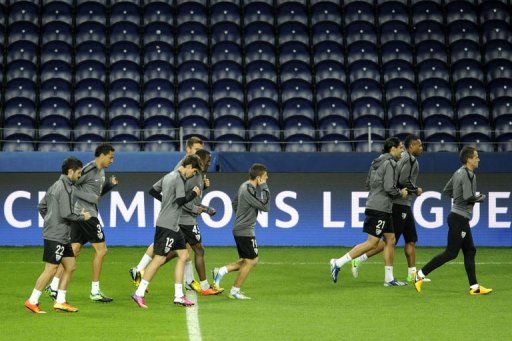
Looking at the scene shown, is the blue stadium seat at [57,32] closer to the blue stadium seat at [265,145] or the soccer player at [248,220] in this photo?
the blue stadium seat at [265,145]

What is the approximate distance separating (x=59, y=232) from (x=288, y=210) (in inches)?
355

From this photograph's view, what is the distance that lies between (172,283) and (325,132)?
339 inches

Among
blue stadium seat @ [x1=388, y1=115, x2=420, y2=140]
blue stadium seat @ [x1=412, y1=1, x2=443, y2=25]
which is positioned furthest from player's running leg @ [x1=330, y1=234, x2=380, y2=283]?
blue stadium seat @ [x1=412, y1=1, x2=443, y2=25]

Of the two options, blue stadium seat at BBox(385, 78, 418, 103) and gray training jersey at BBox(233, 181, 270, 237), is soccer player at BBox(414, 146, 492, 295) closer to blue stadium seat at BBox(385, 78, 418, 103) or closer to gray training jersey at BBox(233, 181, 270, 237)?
gray training jersey at BBox(233, 181, 270, 237)

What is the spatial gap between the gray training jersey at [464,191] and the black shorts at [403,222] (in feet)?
4.39

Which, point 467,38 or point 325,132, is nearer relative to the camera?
point 325,132

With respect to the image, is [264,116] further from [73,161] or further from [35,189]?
[73,161]

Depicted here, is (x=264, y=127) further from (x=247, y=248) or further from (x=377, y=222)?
(x=247, y=248)

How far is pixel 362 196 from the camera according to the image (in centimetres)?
1889

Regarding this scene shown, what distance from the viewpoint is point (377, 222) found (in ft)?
43.5

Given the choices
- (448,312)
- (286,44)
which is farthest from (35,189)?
(448,312)

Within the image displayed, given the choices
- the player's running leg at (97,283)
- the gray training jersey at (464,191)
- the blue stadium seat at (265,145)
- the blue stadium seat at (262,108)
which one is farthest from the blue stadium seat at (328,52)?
the player's running leg at (97,283)

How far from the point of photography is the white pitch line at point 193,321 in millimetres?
8906

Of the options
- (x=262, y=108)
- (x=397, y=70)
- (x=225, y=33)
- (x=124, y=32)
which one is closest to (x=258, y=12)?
(x=225, y=33)
